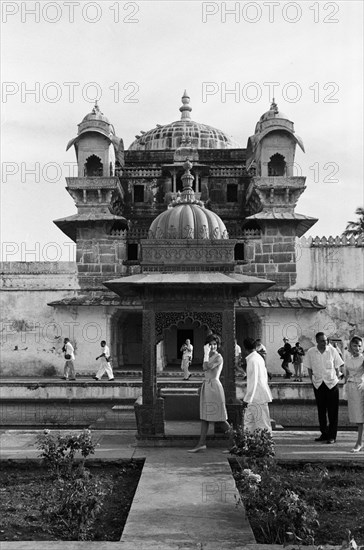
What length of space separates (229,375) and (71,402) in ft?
24.3

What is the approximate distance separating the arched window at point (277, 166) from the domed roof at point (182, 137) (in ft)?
17.0

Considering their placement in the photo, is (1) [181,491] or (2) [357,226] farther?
(2) [357,226]

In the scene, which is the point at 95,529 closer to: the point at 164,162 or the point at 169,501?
the point at 169,501

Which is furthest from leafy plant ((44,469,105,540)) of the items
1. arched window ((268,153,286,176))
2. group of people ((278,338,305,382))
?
arched window ((268,153,286,176))

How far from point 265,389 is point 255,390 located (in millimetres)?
163

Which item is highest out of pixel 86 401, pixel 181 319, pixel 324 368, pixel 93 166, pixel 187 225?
pixel 93 166

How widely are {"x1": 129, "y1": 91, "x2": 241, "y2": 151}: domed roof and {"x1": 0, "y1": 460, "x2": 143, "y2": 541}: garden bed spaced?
21857 mm

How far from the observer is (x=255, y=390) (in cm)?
748

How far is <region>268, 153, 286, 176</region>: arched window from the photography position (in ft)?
73.9

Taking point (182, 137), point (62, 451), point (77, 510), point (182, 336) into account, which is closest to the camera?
point (77, 510)

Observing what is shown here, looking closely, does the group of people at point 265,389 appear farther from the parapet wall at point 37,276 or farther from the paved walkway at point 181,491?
the parapet wall at point 37,276

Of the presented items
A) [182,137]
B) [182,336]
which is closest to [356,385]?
[182,336]

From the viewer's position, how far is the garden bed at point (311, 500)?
4145mm

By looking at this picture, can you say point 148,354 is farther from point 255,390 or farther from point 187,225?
point 187,225
